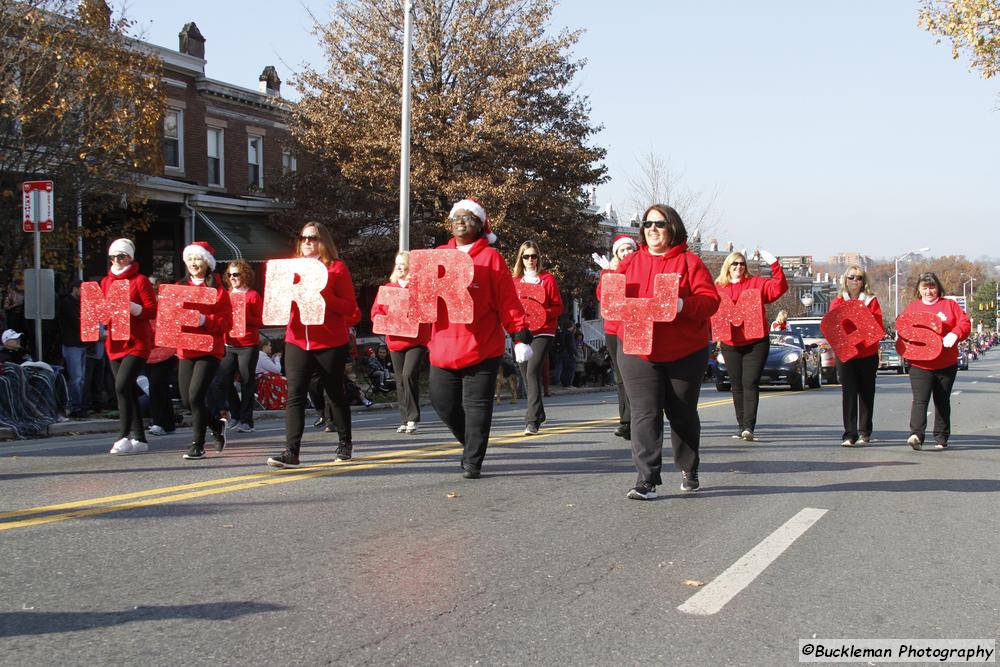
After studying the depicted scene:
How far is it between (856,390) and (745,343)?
1310 mm

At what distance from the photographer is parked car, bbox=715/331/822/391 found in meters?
23.4

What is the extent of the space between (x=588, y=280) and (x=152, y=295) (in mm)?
22589

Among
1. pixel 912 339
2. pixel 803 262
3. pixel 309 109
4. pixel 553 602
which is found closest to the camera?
pixel 553 602

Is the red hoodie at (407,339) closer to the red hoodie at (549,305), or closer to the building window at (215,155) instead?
the red hoodie at (549,305)

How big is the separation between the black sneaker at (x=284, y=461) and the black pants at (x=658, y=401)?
113 inches

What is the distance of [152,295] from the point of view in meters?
9.91

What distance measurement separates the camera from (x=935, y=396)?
36.5 feet

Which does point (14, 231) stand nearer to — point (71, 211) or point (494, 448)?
point (71, 211)

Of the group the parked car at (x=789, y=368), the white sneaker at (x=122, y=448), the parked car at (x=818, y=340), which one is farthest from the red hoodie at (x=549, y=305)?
the parked car at (x=818, y=340)

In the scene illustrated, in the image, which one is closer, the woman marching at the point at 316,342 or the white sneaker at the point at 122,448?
the woman marching at the point at 316,342

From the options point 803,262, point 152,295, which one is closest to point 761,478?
point 152,295

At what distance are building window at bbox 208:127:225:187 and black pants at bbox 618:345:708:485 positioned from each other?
26.0 metres

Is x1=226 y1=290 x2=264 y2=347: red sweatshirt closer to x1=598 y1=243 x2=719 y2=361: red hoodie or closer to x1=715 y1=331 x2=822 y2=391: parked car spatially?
x1=598 y1=243 x2=719 y2=361: red hoodie

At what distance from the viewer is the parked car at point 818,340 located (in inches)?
1080
